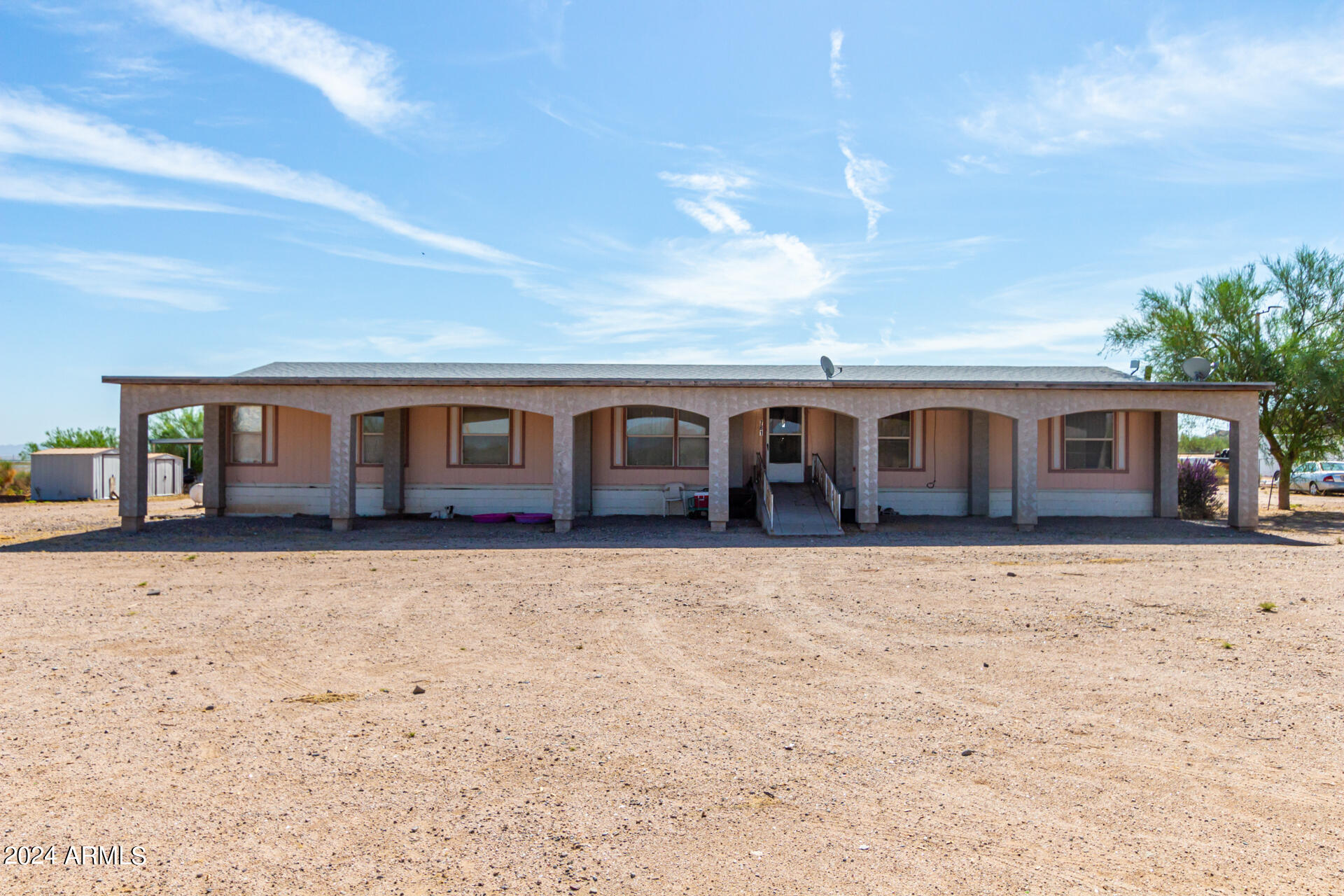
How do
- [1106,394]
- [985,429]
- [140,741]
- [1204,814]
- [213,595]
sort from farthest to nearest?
[985,429], [1106,394], [213,595], [140,741], [1204,814]

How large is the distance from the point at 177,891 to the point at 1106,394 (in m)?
17.4

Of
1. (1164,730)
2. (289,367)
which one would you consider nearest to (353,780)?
(1164,730)

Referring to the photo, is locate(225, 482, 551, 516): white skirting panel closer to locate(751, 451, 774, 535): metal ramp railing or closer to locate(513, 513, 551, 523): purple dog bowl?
locate(513, 513, 551, 523): purple dog bowl

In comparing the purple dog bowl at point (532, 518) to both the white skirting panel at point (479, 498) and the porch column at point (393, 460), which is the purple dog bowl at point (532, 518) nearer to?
the white skirting panel at point (479, 498)

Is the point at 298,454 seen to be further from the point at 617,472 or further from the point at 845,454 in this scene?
the point at 845,454

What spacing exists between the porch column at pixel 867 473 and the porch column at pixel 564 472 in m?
5.74

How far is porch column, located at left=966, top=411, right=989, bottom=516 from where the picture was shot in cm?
1884

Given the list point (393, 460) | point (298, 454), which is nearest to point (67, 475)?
point (298, 454)

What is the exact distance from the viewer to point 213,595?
9.96 meters

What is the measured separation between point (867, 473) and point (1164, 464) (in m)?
7.71

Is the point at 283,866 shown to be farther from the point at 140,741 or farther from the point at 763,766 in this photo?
the point at 763,766

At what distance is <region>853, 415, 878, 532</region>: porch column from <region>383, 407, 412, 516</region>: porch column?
397 inches

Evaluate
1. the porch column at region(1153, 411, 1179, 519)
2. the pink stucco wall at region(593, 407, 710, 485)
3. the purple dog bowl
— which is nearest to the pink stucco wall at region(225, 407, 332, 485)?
the purple dog bowl

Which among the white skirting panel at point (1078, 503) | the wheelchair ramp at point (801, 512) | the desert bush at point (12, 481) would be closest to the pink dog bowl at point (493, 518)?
the wheelchair ramp at point (801, 512)
